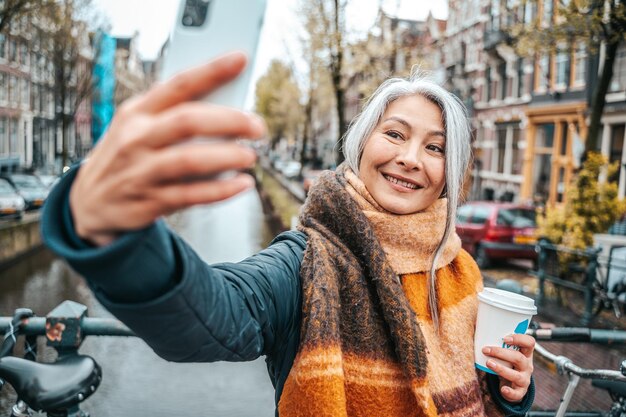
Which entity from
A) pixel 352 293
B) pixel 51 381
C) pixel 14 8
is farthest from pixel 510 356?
pixel 14 8

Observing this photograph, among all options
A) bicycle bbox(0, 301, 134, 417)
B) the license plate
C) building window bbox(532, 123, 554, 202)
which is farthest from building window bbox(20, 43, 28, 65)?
building window bbox(532, 123, 554, 202)

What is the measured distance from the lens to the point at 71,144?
141 feet

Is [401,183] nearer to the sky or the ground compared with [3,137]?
nearer to the sky

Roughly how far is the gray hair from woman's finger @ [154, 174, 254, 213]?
1.00m

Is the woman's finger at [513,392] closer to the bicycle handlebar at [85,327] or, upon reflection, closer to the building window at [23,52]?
the bicycle handlebar at [85,327]

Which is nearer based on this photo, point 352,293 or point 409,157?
point 352,293

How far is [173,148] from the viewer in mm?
604

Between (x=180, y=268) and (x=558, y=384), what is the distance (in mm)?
5496

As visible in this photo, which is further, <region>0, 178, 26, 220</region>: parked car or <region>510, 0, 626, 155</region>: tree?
<region>0, 178, 26, 220</region>: parked car

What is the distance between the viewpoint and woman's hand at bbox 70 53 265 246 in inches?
23.3

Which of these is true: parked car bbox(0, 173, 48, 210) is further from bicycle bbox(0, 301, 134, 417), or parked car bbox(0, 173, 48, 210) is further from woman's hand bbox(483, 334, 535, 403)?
woman's hand bbox(483, 334, 535, 403)

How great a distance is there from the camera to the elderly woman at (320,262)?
61cm

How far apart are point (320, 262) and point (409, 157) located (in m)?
0.45

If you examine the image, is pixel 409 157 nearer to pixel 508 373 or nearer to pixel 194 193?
pixel 508 373
